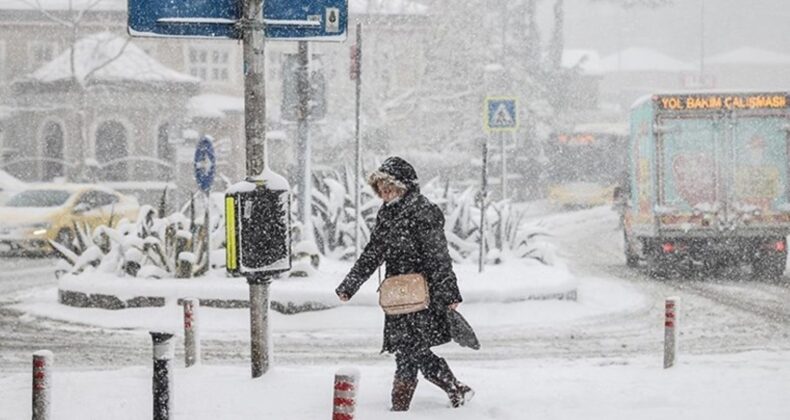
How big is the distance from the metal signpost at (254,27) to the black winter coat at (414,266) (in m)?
0.94

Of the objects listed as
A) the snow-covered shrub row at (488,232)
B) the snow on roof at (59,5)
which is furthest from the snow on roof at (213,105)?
the snow-covered shrub row at (488,232)

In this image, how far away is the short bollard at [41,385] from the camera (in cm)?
659

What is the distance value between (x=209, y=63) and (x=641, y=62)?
270 ft

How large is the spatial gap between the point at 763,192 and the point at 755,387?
10126 millimetres

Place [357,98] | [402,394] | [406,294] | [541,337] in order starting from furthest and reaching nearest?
[357,98]
[541,337]
[402,394]
[406,294]

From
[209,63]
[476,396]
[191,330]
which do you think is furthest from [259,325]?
[209,63]

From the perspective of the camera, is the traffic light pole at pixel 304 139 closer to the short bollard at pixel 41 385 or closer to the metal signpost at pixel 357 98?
the metal signpost at pixel 357 98

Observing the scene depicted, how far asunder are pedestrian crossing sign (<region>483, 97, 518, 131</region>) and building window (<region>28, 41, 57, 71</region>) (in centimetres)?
3481

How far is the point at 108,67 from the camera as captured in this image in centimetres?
4316

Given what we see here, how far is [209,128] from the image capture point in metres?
45.2

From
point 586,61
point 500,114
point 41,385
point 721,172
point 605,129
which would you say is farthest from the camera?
point 586,61

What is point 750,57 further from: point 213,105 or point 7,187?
point 7,187

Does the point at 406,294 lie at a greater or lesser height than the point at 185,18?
lesser

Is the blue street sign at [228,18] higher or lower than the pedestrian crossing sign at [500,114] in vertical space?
higher
